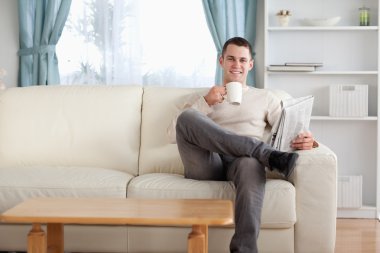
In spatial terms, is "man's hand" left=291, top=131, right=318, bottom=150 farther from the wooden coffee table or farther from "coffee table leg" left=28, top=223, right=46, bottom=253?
"coffee table leg" left=28, top=223, right=46, bottom=253

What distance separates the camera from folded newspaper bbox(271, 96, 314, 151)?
335 centimetres

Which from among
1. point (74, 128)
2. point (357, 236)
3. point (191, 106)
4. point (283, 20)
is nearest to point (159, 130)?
point (191, 106)

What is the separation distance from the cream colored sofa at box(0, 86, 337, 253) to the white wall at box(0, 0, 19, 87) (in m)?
1.26

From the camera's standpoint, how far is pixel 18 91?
412 cm

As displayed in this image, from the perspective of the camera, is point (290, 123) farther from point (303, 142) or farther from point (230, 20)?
point (230, 20)

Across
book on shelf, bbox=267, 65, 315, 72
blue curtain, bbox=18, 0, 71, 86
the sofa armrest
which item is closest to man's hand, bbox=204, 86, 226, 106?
the sofa armrest

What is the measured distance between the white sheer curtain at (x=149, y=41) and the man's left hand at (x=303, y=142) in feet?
5.73

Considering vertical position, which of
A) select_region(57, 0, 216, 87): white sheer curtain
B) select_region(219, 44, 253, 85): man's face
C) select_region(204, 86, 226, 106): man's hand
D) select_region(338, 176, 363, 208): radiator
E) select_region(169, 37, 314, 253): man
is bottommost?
select_region(338, 176, 363, 208): radiator

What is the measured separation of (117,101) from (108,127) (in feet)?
0.57

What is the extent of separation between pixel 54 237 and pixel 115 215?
47 centimetres

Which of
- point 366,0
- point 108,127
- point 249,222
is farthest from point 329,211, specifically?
point 366,0

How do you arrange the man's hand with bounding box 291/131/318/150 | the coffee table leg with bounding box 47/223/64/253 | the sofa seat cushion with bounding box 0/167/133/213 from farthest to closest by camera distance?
the man's hand with bounding box 291/131/318/150 → the sofa seat cushion with bounding box 0/167/133/213 → the coffee table leg with bounding box 47/223/64/253

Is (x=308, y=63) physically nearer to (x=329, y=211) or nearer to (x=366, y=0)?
(x=366, y=0)

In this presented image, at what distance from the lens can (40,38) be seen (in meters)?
5.23
